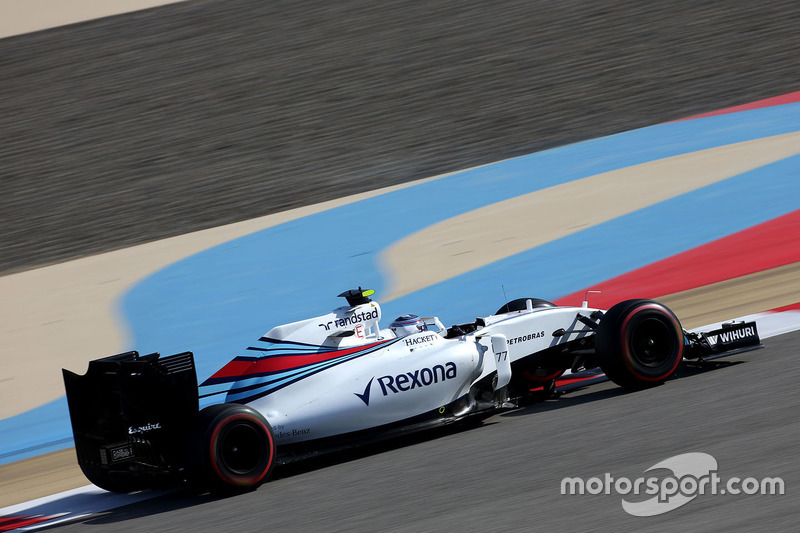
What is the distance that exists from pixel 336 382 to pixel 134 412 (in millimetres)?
1279

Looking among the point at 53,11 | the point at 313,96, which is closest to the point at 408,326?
the point at 313,96

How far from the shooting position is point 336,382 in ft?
19.0

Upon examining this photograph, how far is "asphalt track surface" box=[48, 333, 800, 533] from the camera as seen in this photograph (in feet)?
13.7

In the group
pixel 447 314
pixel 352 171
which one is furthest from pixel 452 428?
pixel 352 171

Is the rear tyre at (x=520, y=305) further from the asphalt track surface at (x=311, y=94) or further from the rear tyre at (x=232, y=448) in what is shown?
the asphalt track surface at (x=311, y=94)

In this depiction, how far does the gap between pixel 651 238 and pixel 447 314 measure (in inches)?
106

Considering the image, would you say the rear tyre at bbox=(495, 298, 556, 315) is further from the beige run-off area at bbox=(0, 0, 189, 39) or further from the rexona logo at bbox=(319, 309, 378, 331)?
the beige run-off area at bbox=(0, 0, 189, 39)

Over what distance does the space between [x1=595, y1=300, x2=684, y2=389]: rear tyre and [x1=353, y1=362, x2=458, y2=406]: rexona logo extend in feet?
3.51

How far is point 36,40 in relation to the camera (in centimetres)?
1808

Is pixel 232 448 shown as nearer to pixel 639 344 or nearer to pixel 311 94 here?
pixel 639 344

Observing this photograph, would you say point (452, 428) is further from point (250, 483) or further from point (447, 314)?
point (447, 314)

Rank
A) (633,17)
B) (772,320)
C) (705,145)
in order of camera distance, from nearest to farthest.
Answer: (772,320), (705,145), (633,17)

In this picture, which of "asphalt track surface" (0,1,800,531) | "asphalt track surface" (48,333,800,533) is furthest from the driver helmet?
"asphalt track surface" (0,1,800,531)

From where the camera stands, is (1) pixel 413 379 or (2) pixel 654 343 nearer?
(1) pixel 413 379
